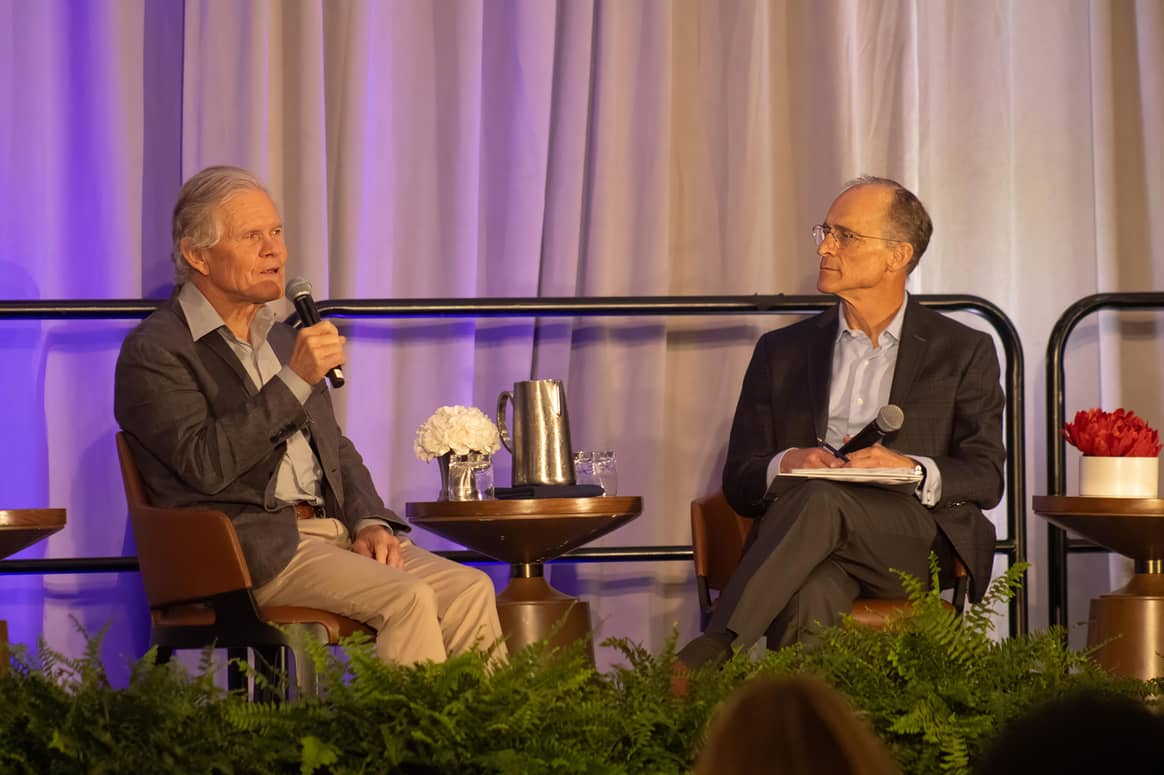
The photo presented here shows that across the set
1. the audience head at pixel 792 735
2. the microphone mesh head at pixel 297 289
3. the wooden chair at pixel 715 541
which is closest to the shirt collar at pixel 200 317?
the microphone mesh head at pixel 297 289

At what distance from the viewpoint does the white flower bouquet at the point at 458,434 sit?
3.34 m

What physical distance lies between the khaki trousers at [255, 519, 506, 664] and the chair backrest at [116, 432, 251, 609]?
12 cm

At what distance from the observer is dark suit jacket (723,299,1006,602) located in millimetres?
3299

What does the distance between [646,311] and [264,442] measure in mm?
1337

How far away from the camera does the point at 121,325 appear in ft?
13.3

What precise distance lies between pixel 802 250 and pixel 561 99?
2.68ft

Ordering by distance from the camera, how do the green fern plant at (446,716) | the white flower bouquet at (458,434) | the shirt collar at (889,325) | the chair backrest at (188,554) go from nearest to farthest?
the green fern plant at (446,716)
the chair backrest at (188,554)
the white flower bouquet at (458,434)
the shirt collar at (889,325)

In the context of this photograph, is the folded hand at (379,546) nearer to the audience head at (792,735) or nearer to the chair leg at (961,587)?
Result: the chair leg at (961,587)

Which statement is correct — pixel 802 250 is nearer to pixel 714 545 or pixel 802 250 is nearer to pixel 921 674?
pixel 714 545

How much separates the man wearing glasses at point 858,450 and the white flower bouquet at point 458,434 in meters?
0.56

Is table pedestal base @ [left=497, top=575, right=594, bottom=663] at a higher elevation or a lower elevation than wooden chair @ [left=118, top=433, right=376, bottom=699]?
lower

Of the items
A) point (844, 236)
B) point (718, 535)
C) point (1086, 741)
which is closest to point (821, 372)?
point (844, 236)

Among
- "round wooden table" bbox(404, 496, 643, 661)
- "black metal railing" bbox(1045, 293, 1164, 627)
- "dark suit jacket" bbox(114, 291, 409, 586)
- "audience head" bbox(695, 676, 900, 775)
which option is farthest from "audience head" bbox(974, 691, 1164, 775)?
"black metal railing" bbox(1045, 293, 1164, 627)

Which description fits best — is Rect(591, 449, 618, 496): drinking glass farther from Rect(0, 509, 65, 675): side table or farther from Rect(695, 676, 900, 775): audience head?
Rect(695, 676, 900, 775): audience head
